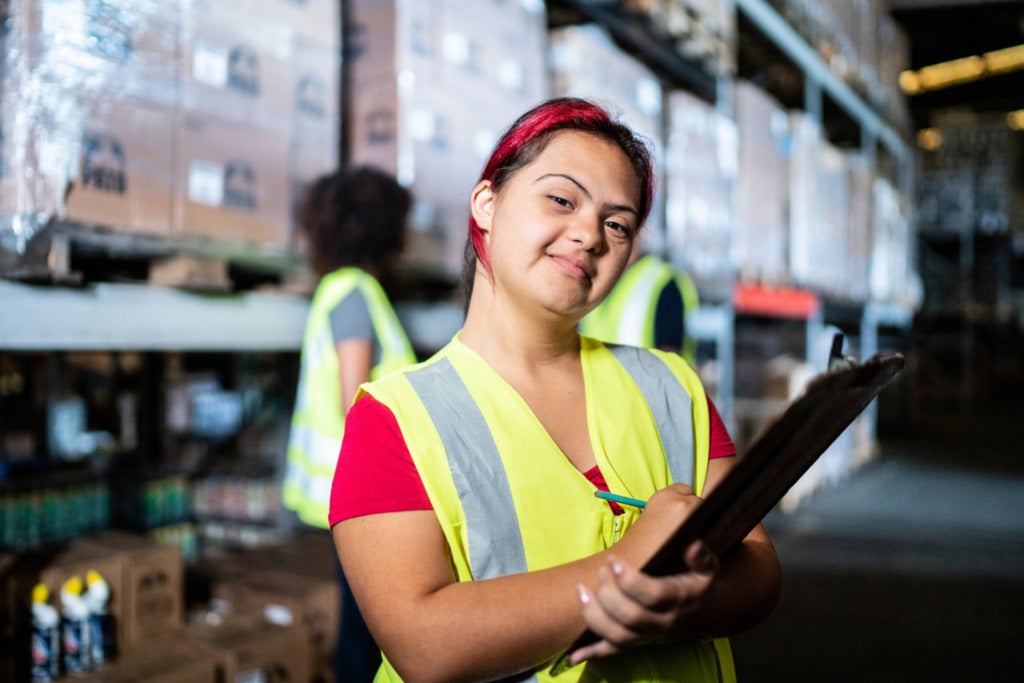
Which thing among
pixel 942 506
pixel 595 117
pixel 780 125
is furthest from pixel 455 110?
pixel 942 506

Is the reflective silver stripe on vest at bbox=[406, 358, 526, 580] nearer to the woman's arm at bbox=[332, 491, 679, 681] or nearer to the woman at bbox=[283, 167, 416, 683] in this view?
the woman's arm at bbox=[332, 491, 679, 681]

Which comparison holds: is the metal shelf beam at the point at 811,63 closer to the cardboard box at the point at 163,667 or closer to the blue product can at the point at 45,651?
the cardboard box at the point at 163,667

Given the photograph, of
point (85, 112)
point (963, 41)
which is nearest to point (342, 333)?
point (85, 112)

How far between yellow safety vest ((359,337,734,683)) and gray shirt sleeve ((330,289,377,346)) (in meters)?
1.17

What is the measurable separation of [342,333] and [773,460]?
1.63m

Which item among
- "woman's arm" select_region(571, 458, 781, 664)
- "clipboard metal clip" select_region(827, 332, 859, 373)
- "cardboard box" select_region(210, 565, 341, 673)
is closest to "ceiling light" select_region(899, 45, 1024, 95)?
"cardboard box" select_region(210, 565, 341, 673)

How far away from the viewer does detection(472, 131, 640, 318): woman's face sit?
119cm

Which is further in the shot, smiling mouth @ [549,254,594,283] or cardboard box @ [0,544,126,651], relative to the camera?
cardboard box @ [0,544,126,651]

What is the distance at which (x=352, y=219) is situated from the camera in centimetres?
251

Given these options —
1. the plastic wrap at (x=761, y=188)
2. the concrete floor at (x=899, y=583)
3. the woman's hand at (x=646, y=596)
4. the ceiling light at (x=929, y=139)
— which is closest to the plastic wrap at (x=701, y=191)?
the plastic wrap at (x=761, y=188)

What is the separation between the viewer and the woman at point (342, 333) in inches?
94.0

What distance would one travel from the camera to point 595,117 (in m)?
1.27

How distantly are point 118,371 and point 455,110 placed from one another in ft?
7.40

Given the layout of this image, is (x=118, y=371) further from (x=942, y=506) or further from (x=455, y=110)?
(x=942, y=506)
